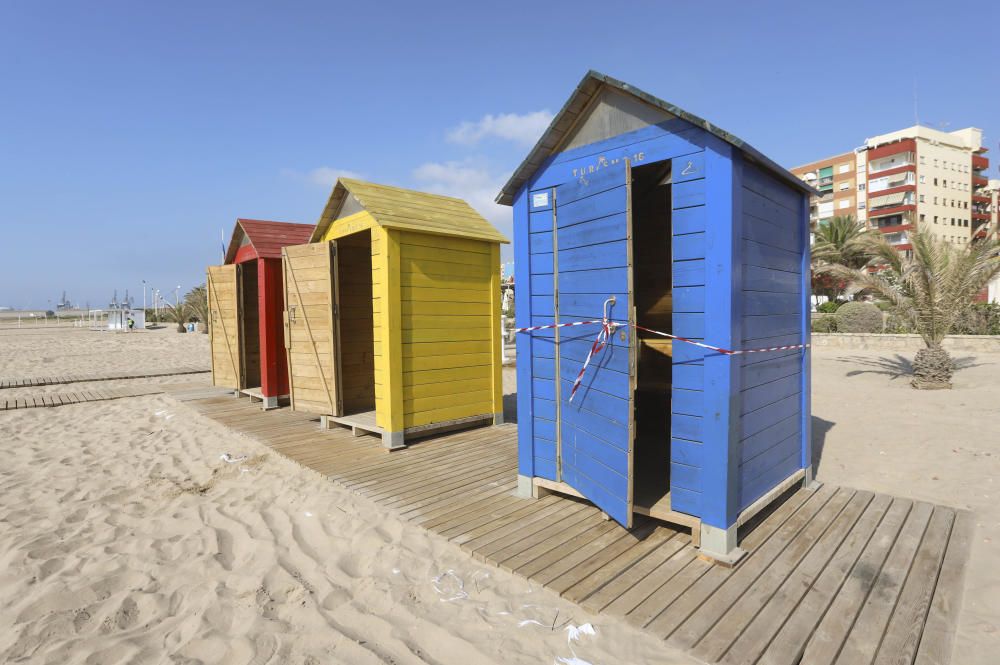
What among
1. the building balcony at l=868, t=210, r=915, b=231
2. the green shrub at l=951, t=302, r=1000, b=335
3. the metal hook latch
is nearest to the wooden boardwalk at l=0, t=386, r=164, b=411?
the metal hook latch

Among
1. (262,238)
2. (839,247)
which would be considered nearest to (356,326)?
(262,238)

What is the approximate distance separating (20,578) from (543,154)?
15.2 feet

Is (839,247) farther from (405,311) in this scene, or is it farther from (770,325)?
(405,311)

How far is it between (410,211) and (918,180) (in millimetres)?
66376

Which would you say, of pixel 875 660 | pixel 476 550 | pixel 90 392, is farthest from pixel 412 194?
pixel 90 392

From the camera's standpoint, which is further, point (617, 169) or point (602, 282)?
point (602, 282)

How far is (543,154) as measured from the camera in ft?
13.9

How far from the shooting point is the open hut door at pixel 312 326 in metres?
6.87

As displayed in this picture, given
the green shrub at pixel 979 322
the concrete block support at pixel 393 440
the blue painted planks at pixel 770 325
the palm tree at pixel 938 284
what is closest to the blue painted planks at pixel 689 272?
the blue painted planks at pixel 770 325

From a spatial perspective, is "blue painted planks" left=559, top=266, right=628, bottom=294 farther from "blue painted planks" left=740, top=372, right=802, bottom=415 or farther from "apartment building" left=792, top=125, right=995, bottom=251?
"apartment building" left=792, top=125, right=995, bottom=251

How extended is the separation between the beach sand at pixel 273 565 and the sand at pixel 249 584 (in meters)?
0.01

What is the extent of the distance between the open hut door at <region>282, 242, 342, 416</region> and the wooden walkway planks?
7.43 m

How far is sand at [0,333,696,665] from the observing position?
2582 mm

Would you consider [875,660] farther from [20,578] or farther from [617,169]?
[20,578]
